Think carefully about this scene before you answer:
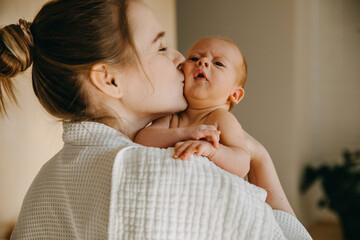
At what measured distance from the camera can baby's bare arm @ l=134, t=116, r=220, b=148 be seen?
940mm

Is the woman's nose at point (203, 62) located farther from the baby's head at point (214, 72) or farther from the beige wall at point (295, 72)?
the beige wall at point (295, 72)

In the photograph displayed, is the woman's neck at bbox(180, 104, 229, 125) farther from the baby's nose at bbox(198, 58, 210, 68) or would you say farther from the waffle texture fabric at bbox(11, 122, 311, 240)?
the waffle texture fabric at bbox(11, 122, 311, 240)

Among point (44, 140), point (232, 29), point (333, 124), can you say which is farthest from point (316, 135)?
point (44, 140)

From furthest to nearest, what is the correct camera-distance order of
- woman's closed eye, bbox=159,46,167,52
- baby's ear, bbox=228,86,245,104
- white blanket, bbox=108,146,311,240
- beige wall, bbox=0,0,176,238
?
1. beige wall, bbox=0,0,176,238
2. baby's ear, bbox=228,86,245,104
3. woman's closed eye, bbox=159,46,167,52
4. white blanket, bbox=108,146,311,240

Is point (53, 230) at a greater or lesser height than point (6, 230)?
greater

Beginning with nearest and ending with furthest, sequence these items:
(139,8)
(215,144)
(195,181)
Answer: (195,181), (215,144), (139,8)

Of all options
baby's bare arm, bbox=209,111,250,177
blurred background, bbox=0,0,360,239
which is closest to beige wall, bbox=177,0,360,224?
blurred background, bbox=0,0,360,239

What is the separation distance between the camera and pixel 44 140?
74.1 inches

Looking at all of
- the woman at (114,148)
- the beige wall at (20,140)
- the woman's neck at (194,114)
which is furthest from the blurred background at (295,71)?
the woman at (114,148)

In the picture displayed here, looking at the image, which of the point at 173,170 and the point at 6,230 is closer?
the point at 173,170

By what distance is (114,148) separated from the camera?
0.88m

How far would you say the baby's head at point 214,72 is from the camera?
1216 millimetres

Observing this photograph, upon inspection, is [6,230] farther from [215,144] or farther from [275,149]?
[275,149]

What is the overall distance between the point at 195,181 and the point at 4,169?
1210 mm
